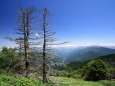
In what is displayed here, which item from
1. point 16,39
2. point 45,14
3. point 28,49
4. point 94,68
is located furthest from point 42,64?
point 94,68

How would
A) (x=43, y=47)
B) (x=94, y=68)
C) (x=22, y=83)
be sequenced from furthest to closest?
(x=94, y=68), (x=43, y=47), (x=22, y=83)

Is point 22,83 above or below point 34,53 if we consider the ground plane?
below

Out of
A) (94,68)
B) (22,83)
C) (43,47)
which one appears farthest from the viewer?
(94,68)

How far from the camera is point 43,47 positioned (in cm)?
2673

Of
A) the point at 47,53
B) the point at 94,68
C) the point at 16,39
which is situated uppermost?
the point at 16,39

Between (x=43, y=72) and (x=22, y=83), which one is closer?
(x=22, y=83)

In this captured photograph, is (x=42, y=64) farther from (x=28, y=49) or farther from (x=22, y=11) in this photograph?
(x=22, y=11)

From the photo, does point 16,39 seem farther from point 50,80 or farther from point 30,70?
point 50,80

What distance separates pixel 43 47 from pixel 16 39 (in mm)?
4327

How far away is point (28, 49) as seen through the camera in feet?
90.8

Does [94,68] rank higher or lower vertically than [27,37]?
lower

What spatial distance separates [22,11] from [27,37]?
4022 mm

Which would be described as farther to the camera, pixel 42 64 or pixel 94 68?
pixel 94 68

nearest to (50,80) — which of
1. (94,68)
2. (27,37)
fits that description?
(27,37)
